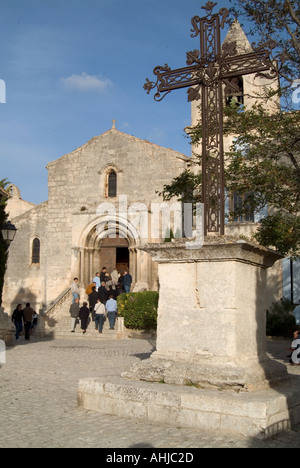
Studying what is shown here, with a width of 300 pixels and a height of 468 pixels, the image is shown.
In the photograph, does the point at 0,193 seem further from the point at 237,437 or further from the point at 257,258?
the point at 237,437

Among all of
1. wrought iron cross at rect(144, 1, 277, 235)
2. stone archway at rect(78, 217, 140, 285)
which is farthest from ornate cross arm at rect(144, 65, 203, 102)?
stone archway at rect(78, 217, 140, 285)

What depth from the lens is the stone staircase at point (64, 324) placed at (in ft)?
58.8

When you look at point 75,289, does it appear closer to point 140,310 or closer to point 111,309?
point 111,309

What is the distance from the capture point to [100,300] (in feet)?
65.9

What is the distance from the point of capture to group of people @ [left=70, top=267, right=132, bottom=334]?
18.2 meters

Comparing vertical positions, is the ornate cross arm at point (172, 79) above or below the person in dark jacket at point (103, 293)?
above

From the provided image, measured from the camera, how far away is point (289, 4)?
30.2ft

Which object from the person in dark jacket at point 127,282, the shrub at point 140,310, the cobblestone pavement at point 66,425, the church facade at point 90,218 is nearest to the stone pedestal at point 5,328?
the cobblestone pavement at point 66,425

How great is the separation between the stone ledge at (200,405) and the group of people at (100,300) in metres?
12.5

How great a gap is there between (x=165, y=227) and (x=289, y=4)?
527 inches

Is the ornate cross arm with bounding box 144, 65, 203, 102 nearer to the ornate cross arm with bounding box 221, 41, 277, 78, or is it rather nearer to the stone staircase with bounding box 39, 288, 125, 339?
the ornate cross arm with bounding box 221, 41, 277, 78

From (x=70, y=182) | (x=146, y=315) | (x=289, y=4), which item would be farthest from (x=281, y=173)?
(x=70, y=182)

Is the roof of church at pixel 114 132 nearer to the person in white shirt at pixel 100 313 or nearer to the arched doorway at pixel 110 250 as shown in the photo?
the arched doorway at pixel 110 250

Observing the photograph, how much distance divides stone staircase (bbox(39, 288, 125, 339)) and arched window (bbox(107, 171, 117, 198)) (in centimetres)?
502
